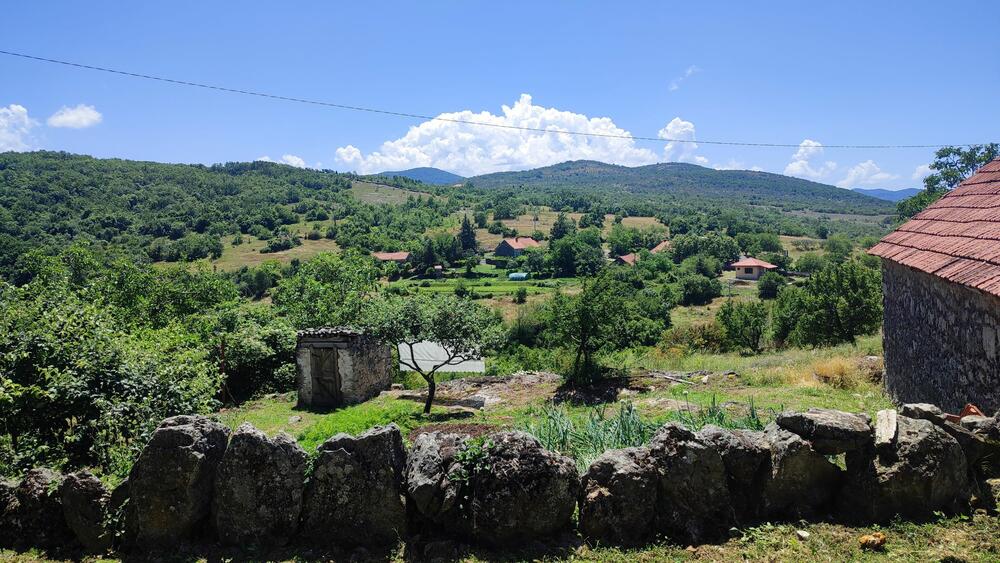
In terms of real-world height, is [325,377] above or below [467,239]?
below

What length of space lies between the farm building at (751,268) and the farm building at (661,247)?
640 inches

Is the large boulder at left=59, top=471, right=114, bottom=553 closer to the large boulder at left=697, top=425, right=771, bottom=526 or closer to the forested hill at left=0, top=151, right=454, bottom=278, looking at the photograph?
the large boulder at left=697, top=425, right=771, bottom=526

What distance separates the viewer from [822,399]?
40.3 feet

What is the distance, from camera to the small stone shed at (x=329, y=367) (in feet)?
59.8

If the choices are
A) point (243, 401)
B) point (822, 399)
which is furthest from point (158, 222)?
point (822, 399)

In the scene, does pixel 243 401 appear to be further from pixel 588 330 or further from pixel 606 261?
pixel 606 261

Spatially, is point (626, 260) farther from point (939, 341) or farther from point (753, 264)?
point (939, 341)

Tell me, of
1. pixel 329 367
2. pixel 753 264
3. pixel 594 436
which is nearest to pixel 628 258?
pixel 753 264

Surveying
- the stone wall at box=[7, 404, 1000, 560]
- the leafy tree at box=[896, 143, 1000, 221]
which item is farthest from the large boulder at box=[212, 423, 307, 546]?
the leafy tree at box=[896, 143, 1000, 221]

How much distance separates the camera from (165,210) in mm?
101625

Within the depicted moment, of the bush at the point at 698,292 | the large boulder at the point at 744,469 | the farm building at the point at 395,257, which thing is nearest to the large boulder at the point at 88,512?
the large boulder at the point at 744,469

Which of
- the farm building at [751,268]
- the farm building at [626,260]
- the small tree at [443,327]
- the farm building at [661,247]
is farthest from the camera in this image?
the farm building at [661,247]

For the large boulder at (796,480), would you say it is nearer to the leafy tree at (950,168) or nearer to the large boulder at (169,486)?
the large boulder at (169,486)

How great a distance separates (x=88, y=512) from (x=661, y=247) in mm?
106014
